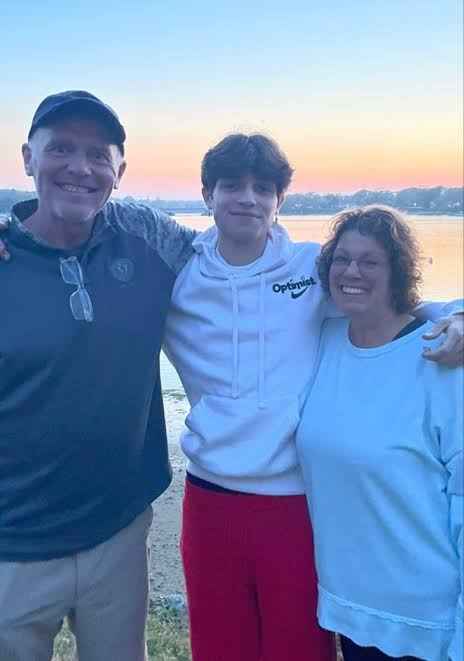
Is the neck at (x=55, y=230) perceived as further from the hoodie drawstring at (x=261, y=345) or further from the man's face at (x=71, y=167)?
the hoodie drawstring at (x=261, y=345)

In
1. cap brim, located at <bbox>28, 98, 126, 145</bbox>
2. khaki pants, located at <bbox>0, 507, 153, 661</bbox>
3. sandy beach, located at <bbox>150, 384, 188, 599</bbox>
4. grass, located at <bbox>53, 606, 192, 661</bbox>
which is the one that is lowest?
sandy beach, located at <bbox>150, 384, 188, 599</bbox>

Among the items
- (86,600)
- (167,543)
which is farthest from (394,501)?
(167,543)

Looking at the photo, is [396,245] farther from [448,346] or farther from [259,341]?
[259,341]

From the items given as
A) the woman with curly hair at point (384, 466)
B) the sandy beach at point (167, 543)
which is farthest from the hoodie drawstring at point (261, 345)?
the sandy beach at point (167, 543)

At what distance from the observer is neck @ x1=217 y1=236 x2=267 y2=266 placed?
3.11 meters

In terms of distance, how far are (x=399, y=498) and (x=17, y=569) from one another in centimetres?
155

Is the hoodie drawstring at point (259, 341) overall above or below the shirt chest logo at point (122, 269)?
below

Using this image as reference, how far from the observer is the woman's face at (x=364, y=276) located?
2.68 metres

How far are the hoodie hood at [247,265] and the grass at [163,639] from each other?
2.29 meters

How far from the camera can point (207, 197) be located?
3.17 metres

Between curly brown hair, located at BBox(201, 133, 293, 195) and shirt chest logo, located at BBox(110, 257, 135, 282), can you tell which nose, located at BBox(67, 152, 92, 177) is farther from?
curly brown hair, located at BBox(201, 133, 293, 195)

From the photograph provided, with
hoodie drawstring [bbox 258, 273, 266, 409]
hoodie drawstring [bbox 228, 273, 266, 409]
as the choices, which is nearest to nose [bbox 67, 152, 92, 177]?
hoodie drawstring [bbox 228, 273, 266, 409]

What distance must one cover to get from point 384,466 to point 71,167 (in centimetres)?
171

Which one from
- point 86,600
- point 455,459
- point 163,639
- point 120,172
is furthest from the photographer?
point 163,639
